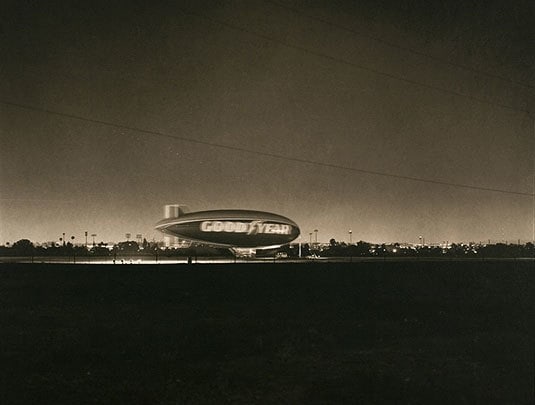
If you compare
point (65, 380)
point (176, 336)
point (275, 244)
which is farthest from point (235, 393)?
point (275, 244)

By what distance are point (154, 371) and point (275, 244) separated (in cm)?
5885

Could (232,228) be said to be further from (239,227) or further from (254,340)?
(254,340)

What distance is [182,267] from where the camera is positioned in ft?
148

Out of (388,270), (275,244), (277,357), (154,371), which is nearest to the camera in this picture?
(154,371)

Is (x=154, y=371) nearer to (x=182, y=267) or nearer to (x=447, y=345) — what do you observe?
(x=447, y=345)

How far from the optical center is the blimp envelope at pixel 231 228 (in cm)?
6906

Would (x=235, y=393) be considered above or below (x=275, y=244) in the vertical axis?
below

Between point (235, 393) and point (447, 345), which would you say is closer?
point (235, 393)

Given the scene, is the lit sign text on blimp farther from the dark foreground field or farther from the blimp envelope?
the dark foreground field

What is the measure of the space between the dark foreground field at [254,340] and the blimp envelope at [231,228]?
28.7 meters

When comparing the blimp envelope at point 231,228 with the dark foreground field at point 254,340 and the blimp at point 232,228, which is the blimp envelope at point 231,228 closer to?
the blimp at point 232,228

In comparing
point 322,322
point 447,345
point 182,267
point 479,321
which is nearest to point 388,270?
point 182,267

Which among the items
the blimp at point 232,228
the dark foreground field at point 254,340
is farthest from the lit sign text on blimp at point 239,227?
the dark foreground field at point 254,340

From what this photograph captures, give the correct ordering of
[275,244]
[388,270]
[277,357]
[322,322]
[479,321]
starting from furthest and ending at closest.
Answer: [275,244] < [388,270] < [479,321] < [322,322] < [277,357]
